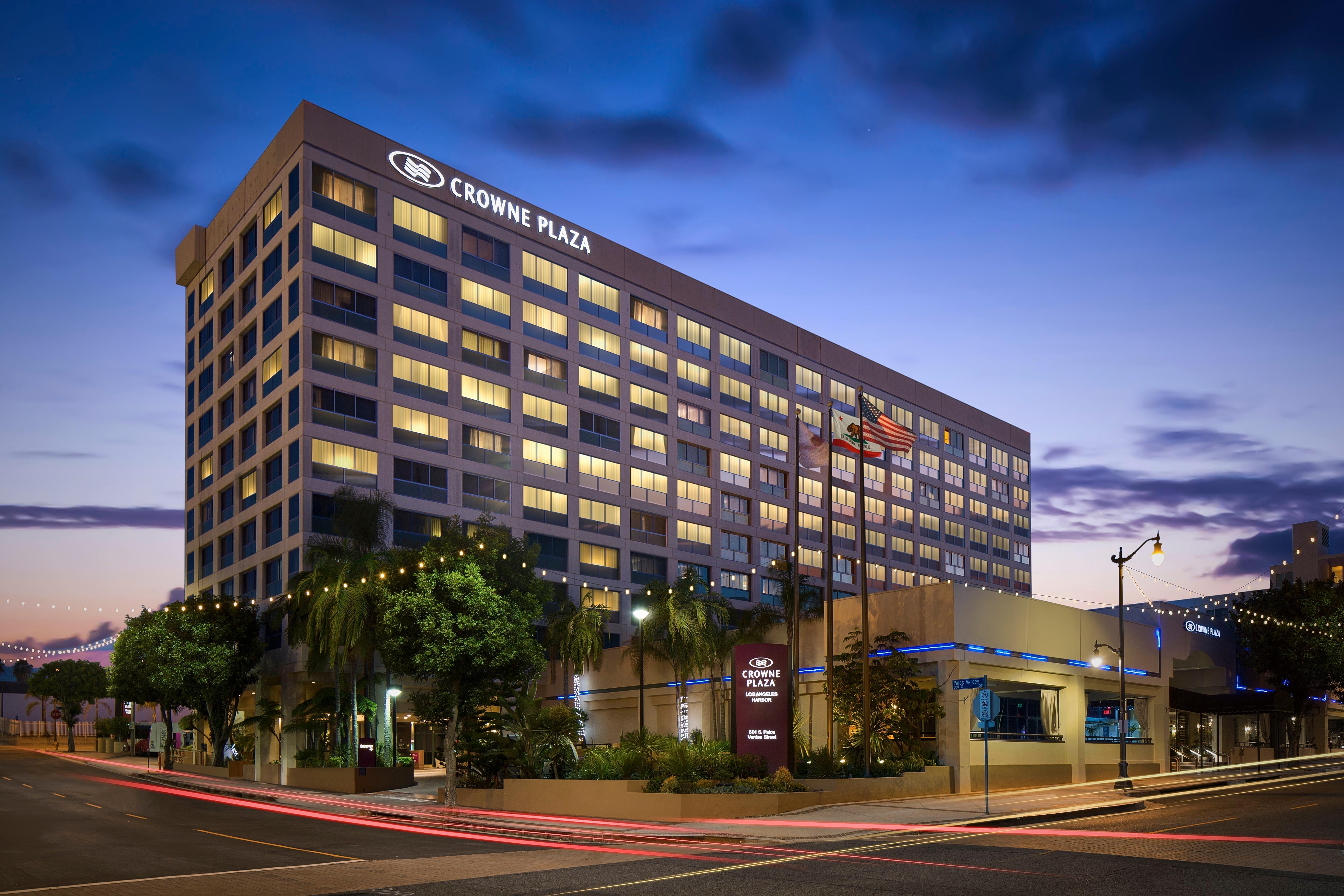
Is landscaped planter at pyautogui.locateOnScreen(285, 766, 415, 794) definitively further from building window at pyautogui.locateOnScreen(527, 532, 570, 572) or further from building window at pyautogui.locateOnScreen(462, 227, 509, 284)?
building window at pyautogui.locateOnScreen(462, 227, 509, 284)

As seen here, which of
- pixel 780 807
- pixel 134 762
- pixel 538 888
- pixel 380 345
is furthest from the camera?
pixel 134 762

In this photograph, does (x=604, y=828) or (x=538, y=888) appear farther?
(x=604, y=828)

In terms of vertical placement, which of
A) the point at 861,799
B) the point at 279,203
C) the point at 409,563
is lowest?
the point at 861,799

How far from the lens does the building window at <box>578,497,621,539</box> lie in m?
78.1

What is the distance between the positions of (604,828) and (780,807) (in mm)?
5818

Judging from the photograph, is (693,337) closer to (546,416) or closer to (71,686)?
(546,416)

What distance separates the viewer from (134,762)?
90562 millimetres

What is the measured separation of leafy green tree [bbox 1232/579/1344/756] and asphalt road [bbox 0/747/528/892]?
60697 mm

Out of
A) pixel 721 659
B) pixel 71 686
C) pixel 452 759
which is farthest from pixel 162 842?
pixel 71 686

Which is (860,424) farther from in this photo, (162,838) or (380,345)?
(380,345)

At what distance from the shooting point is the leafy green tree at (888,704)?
41.2 meters

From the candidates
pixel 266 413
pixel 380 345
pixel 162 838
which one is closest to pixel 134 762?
pixel 266 413

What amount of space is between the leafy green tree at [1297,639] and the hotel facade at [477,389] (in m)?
32.0

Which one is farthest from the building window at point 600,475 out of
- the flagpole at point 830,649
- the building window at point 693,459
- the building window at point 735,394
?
the flagpole at point 830,649
